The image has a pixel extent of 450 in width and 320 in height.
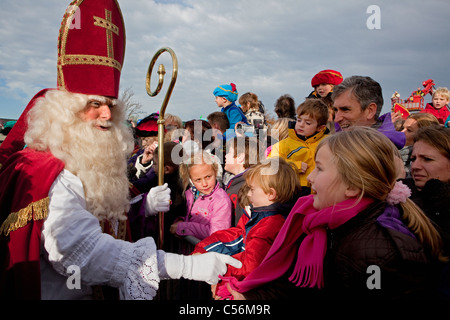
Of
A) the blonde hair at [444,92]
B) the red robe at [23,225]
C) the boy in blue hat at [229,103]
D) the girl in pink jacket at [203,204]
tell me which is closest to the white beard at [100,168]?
the red robe at [23,225]

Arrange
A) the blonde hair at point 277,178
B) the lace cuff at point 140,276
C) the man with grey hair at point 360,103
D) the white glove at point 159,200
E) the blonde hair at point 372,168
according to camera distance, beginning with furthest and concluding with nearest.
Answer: the man with grey hair at point 360,103
the white glove at point 159,200
the blonde hair at point 277,178
the lace cuff at point 140,276
the blonde hair at point 372,168

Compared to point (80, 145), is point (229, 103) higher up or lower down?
higher up

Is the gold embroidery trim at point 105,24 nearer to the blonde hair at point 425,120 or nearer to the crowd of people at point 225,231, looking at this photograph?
the crowd of people at point 225,231

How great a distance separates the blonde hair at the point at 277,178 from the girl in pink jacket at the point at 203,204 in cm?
75

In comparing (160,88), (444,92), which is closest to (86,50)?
(160,88)

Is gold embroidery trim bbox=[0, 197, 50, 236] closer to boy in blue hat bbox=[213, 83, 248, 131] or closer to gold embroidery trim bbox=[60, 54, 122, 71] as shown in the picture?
gold embroidery trim bbox=[60, 54, 122, 71]

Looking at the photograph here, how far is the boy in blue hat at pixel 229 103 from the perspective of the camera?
18.6 ft

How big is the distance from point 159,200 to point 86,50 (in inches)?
46.6

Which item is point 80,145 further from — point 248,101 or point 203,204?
point 248,101

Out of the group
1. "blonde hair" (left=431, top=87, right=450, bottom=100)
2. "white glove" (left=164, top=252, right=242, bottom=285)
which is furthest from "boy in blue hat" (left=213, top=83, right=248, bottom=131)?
"white glove" (left=164, top=252, right=242, bottom=285)

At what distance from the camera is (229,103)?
19.0ft

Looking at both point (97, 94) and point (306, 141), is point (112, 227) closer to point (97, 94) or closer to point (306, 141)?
point (97, 94)
